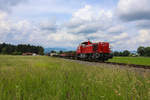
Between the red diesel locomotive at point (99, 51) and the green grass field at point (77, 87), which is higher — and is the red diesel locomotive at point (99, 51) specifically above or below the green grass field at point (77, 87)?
above

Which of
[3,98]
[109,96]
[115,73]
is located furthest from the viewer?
[115,73]

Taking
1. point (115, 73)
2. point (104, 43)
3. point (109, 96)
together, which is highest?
point (104, 43)

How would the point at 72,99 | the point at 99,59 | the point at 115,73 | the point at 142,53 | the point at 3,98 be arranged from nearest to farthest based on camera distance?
the point at 72,99 < the point at 3,98 < the point at 115,73 < the point at 99,59 < the point at 142,53

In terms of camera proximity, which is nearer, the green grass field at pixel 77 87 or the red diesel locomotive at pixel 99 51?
the green grass field at pixel 77 87

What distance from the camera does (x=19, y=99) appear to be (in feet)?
7.68

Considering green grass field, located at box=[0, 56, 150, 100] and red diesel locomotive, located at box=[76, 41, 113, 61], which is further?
red diesel locomotive, located at box=[76, 41, 113, 61]

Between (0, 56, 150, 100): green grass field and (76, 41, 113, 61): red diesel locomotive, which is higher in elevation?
(76, 41, 113, 61): red diesel locomotive

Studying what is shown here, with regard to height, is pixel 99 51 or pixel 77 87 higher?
pixel 99 51

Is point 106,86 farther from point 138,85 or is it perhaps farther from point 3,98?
point 3,98

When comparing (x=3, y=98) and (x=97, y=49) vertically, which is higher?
(x=97, y=49)

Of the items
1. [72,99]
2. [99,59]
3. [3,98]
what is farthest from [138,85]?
[99,59]

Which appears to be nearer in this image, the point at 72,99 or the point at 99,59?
the point at 72,99

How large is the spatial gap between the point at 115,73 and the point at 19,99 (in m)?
2.94

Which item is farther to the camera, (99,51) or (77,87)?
(99,51)
